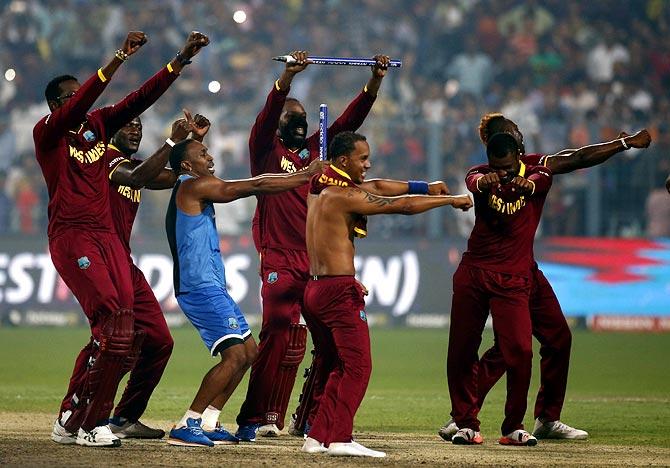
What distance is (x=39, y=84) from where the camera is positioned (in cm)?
2467

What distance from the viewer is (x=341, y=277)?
9.23m

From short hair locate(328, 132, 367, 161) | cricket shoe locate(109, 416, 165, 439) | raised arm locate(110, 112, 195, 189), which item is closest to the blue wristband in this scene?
short hair locate(328, 132, 367, 161)

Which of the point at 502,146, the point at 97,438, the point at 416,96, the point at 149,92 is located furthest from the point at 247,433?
the point at 416,96

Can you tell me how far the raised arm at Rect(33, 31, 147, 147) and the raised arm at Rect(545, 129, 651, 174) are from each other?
11.2ft

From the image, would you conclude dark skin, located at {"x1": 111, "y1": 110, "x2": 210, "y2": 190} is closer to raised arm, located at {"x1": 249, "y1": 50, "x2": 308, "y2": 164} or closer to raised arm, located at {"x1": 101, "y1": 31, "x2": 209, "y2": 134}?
raised arm, located at {"x1": 101, "y1": 31, "x2": 209, "y2": 134}

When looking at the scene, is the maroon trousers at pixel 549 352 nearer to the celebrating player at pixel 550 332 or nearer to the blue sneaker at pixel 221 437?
the celebrating player at pixel 550 332

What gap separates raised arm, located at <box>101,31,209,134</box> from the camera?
9688 millimetres

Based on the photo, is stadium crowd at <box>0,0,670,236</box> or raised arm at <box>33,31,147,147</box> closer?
raised arm at <box>33,31,147,147</box>

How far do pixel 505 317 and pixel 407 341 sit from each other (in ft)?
29.5

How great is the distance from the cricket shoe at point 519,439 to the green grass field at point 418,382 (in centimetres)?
66

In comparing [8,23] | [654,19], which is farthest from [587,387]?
[8,23]

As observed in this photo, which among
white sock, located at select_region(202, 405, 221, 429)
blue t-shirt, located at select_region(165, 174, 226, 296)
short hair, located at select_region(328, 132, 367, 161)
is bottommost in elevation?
white sock, located at select_region(202, 405, 221, 429)

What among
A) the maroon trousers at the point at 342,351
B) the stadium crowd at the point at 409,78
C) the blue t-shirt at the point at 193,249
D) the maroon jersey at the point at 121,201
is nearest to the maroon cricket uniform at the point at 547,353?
the maroon trousers at the point at 342,351

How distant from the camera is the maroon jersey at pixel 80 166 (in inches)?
374
